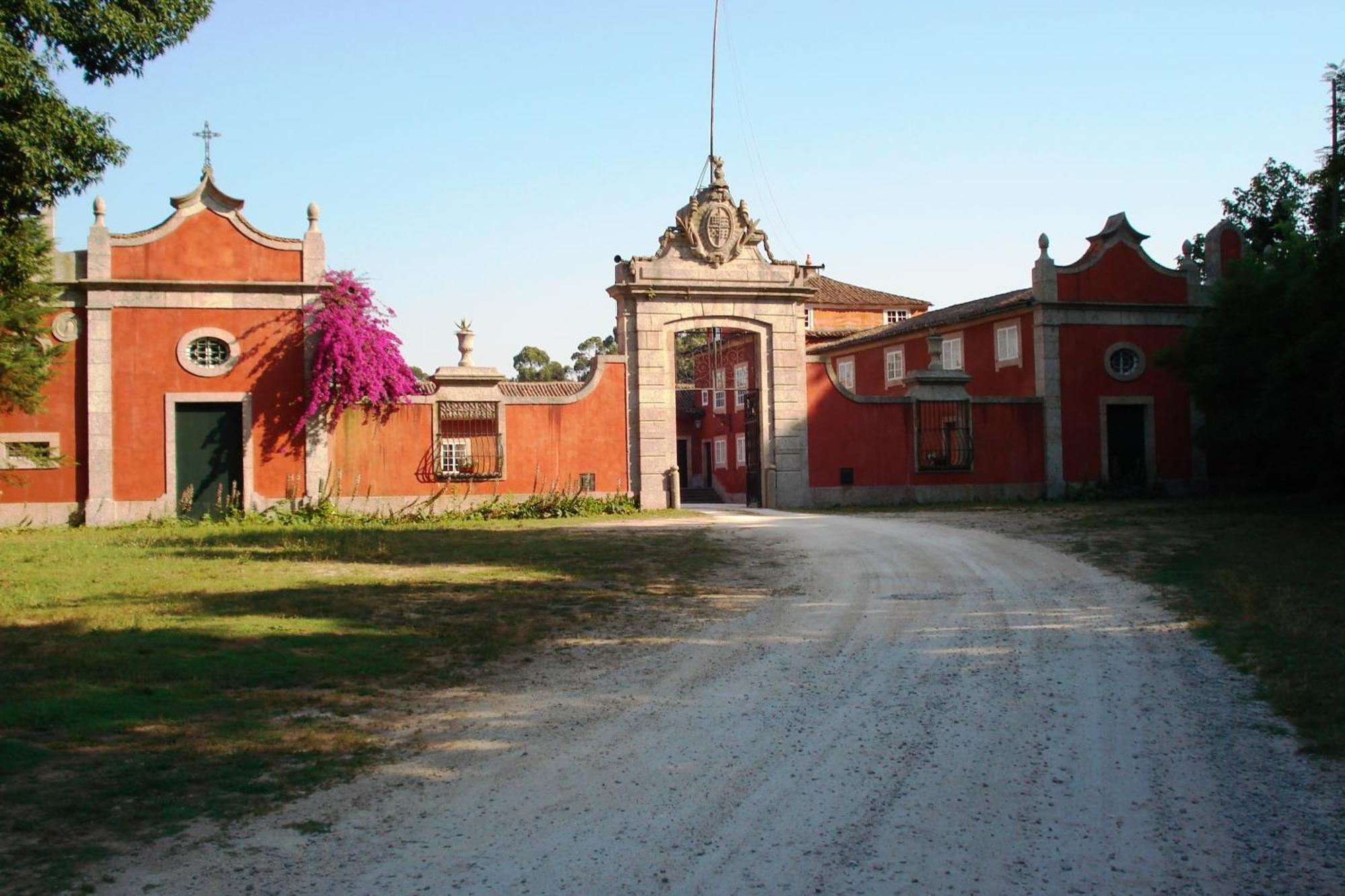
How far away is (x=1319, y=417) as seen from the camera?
18641 millimetres

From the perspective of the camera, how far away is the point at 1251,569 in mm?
12547

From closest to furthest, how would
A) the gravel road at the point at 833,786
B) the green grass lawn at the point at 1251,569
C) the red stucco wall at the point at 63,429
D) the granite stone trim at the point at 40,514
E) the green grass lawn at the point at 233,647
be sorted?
1. the gravel road at the point at 833,786
2. the green grass lawn at the point at 233,647
3. the green grass lawn at the point at 1251,569
4. the granite stone trim at the point at 40,514
5. the red stucco wall at the point at 63,429

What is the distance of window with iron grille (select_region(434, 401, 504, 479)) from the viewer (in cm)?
2162

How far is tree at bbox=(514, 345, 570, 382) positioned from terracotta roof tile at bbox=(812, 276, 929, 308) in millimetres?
31320

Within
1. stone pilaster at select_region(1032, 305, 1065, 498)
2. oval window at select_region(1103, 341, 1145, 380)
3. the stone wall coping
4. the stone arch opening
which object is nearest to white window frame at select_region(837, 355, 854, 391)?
the stone arch opening

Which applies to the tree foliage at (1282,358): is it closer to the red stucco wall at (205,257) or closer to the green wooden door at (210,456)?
the red stucco wall at (205,257)

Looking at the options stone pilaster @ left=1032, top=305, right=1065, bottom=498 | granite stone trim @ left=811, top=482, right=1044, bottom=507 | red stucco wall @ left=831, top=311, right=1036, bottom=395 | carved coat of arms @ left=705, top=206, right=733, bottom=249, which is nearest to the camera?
carved coat of arms @ left=705, top=206, right=733, bottom=249

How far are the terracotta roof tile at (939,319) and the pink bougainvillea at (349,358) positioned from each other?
14375 mm

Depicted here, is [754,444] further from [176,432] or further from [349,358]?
[176,432]

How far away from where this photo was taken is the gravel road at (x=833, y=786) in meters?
4.45

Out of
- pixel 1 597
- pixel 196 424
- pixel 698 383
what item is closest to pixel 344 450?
pixel 196 424

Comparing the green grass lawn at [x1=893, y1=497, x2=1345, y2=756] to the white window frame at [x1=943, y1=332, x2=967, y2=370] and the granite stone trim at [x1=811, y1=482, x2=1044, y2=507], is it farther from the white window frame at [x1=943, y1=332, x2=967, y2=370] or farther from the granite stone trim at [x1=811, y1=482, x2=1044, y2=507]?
the white window frame at [x1=943, y1=332, x2=967, y2=370]

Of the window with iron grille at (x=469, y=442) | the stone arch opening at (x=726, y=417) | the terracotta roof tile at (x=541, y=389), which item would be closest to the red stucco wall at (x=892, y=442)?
the stone arch opening at (x=726, y=417)

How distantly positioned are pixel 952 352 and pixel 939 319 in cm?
117
